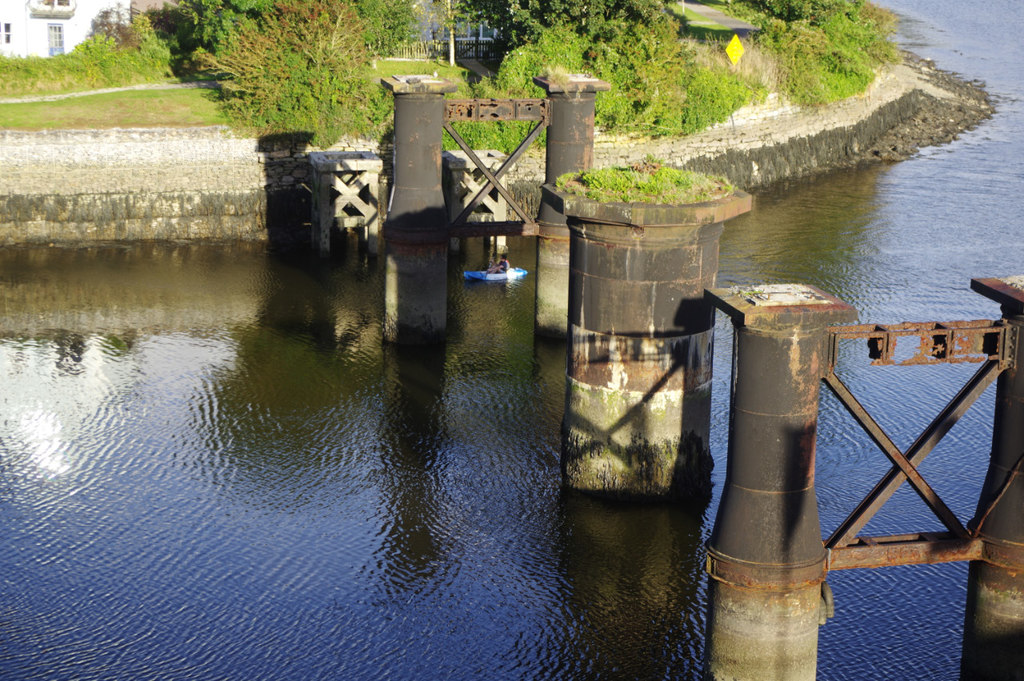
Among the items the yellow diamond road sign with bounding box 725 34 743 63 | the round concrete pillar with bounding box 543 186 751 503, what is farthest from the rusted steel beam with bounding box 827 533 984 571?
the yellow diamond road sign with bounding box 725 34 743 63

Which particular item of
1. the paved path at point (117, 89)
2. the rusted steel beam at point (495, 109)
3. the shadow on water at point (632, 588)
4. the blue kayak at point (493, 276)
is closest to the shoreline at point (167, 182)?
the paved path at point (117, 89)

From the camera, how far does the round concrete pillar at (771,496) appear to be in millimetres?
12320

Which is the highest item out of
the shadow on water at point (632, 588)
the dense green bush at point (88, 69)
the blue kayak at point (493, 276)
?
the dense green bush at point (88, 69)

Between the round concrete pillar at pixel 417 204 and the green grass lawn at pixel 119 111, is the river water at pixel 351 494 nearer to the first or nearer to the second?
the round concrete pillar at pixel 417 204

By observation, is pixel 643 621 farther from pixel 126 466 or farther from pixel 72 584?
pixel 126 466

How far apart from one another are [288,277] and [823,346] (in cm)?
2210

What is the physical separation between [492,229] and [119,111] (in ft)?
58.0

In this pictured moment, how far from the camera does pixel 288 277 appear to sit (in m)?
32.8

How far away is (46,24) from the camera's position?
178 ft

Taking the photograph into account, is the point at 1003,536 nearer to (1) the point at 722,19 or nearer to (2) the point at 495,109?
(2) the point at 495,109

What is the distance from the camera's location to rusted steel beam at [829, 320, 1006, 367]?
1252 centimetres

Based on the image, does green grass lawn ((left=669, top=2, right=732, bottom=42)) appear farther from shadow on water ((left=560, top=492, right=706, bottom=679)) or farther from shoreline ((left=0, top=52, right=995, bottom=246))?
shadow on water ((left=560, top=492, right=706, bottom=679))

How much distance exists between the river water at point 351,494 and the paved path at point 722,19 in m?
24.8

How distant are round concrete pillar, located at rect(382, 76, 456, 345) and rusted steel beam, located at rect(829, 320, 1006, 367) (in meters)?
13.3
